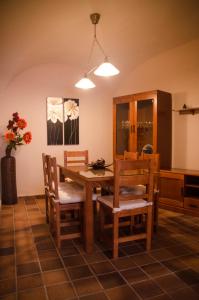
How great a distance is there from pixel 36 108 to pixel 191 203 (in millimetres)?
3059

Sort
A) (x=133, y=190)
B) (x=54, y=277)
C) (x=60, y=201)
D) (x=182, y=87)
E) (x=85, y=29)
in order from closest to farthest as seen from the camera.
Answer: (x=54, y=277) < (x=60, y=201) < (x=133, y=190) < (x=85, y=29) < (x=182, y=87)

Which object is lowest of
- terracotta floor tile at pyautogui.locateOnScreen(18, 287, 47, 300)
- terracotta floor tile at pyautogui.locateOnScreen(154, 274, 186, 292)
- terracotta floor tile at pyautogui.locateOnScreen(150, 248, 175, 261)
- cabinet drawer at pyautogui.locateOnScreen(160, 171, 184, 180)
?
terracotta floor tile at pyautogui.locateOnScreen(18, 287, 47, 300)

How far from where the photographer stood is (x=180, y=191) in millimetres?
3375

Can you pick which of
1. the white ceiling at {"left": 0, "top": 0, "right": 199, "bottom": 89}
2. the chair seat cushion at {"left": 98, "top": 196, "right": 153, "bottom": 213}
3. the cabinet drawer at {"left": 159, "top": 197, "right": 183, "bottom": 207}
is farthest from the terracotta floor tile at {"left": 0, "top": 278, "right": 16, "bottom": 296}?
the cabinet drawer at {"left": 159, "top": 197, "right": 183, "bottom": 207}

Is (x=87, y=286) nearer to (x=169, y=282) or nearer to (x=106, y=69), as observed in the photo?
(x=169, y=282)

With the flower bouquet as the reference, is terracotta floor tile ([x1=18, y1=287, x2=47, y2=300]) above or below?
below

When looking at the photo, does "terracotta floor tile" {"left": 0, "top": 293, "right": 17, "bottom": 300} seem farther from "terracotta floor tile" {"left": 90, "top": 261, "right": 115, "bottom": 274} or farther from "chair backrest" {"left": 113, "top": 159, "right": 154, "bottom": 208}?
"chair backrest" {"left": 113, "top": 159, "right": 154, "bottom": 208}

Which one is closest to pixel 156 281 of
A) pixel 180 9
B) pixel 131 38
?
pixel 180 9

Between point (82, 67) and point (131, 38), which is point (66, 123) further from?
point (131, 38)

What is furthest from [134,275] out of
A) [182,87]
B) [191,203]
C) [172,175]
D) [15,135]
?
[182,87]

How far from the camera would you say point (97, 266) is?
200 centimetres

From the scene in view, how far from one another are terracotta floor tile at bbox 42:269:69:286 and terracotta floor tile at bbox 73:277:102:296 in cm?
11

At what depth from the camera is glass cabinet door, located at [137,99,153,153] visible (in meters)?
3.83

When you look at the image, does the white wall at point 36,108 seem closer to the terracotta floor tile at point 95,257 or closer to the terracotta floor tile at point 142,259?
the terracotta floor tile at point 95,257
